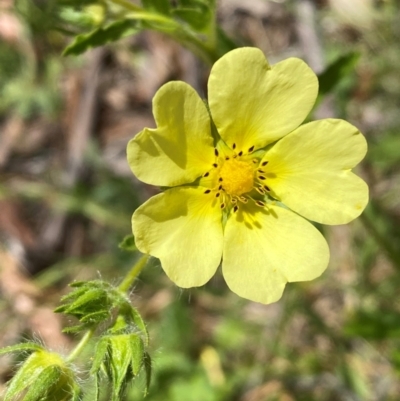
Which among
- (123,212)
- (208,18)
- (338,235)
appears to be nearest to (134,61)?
(123,212)

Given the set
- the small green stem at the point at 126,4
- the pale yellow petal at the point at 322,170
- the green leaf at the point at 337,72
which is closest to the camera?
the pale yellow petal at the point at 322,170

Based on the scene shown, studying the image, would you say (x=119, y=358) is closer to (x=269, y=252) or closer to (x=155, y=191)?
(x=269, y=252)

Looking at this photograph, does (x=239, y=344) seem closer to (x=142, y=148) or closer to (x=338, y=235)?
(x=338, y=235)

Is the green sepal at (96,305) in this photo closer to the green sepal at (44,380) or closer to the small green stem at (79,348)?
the small green stem at (79,348)

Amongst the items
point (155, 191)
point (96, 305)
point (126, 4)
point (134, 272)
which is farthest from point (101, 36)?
point (155, 191)

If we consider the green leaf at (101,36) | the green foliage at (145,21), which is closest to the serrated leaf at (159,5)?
the green foliage at (145,21)

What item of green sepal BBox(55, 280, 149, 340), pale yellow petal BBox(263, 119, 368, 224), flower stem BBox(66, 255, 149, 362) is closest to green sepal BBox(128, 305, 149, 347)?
green sepal BBox(55, 280, 149, 340)

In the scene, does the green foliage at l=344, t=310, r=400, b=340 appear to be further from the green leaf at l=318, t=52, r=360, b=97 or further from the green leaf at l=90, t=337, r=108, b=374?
the green leaf at l=90, t=337, r=108, b=374
